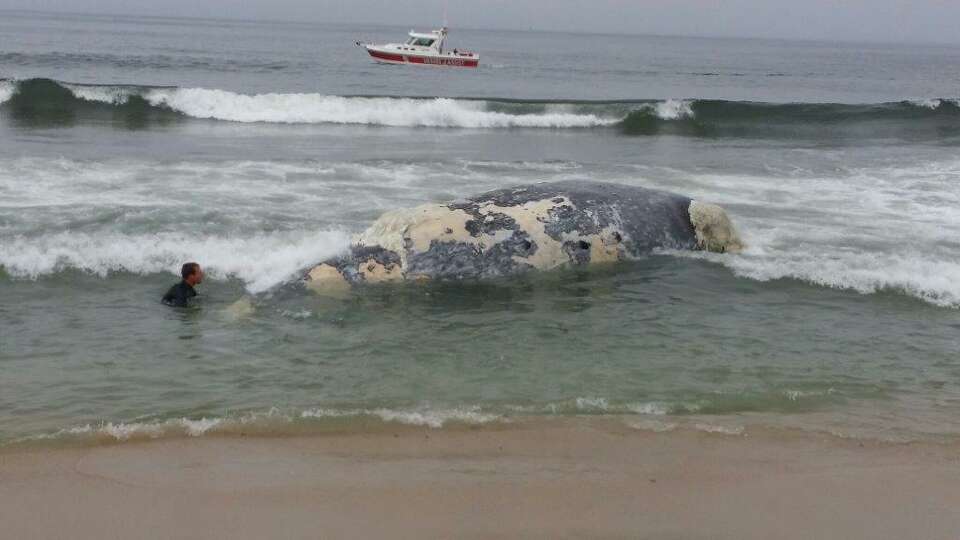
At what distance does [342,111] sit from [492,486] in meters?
25.9

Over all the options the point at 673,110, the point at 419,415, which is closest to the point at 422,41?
the point at 673,110

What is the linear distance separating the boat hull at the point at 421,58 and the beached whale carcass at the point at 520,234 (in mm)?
45458

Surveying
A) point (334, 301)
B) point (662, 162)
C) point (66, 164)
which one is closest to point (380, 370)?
point (334, 301)

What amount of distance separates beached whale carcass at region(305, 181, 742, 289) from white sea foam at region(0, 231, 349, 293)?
64 centimetres

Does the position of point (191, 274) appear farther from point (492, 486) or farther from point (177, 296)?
point (492, 486)

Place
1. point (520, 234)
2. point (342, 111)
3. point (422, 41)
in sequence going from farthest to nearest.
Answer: point (422, 41) → point (342, 111) → point (520, 234)

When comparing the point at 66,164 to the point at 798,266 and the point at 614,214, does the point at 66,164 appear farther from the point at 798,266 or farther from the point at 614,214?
the point at 798,266

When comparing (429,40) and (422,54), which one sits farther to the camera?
(429,40)

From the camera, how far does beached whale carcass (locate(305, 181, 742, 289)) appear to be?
9242 mm

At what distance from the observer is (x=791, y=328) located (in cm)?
831

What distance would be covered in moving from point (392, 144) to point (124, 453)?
58.3ft

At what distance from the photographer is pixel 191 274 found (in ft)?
27.9

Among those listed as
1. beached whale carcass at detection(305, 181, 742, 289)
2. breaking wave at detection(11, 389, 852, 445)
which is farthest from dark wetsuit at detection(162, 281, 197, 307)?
breaking wave at detection(11, 389, 852, 445)

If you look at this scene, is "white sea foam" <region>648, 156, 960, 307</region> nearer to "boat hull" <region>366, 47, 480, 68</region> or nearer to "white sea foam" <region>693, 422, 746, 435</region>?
"white sea foam" <region>693, 422, 746, 435</region>
